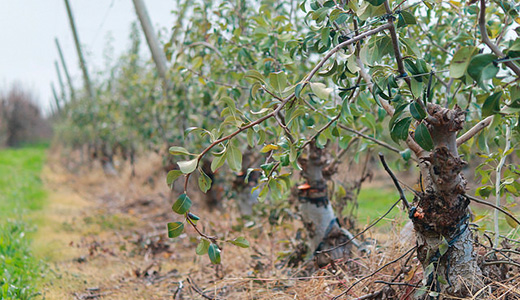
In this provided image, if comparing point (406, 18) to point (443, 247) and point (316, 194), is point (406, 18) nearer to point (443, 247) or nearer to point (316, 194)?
point (443, 247)

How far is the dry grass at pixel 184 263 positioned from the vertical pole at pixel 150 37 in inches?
72.5

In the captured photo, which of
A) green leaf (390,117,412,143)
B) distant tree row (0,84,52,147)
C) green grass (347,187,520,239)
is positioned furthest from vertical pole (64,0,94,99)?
distant tree row (0,84,52,147)

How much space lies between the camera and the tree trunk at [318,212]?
2.57 metres

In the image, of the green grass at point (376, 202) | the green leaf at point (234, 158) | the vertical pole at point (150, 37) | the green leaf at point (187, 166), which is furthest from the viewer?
the vertical pole at point (150, 37)

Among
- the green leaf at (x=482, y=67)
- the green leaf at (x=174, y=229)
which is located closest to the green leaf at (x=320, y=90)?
the green leaf at (x=482, y=67)

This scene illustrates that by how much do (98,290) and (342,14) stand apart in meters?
2.50

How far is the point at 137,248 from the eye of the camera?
13.2ft

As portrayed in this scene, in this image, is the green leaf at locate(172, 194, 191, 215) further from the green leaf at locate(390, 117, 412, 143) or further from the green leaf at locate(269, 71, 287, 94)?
the green leaf at locate(390, 117, 412, 143)

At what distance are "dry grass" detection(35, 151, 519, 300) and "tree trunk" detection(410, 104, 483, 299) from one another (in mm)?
152

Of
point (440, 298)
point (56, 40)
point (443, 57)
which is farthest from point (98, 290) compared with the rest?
point (56, 40)

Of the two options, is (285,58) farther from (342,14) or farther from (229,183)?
(229,183)

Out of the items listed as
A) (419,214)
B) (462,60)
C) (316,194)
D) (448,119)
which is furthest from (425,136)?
(316,194)

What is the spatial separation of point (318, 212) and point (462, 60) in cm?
169

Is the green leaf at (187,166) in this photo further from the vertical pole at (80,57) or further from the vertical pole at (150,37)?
the vertical pole at (80,57)
